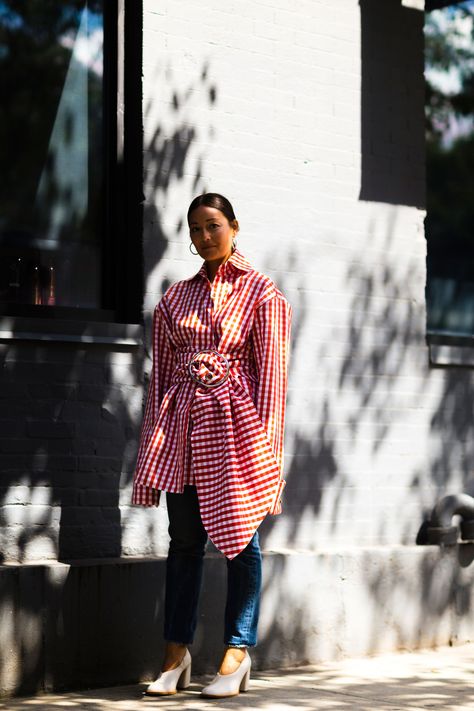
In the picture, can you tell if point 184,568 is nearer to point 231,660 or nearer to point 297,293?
point 231,660

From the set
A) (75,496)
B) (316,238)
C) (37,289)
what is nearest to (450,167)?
(316,238)

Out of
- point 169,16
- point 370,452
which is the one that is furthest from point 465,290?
point 169,16

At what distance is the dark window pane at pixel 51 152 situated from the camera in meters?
5.97

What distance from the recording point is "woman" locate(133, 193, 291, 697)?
5.23 m

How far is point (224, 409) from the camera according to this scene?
5238 mm

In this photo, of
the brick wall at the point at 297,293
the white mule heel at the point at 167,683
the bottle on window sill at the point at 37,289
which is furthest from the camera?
the bottle on window sill at the point at 37,289

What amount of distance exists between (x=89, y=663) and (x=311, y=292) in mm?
2279

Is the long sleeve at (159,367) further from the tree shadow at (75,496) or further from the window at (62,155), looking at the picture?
the window at (62,155)

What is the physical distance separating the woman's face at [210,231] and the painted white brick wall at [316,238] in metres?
0.72

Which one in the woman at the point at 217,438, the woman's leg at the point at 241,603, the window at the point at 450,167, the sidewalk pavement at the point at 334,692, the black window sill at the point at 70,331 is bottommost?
the sidewalk pavement at the point at 334,692

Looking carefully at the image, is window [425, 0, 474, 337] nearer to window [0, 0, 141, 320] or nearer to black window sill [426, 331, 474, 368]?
black window sill [426, 331, 474, 368]

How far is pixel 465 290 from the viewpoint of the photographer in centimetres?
785

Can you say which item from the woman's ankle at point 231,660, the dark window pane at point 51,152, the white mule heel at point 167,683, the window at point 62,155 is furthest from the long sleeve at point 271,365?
the dark window pane at point 51,152

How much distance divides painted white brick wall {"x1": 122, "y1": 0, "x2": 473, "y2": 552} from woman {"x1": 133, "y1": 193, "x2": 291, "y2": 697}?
69cm
